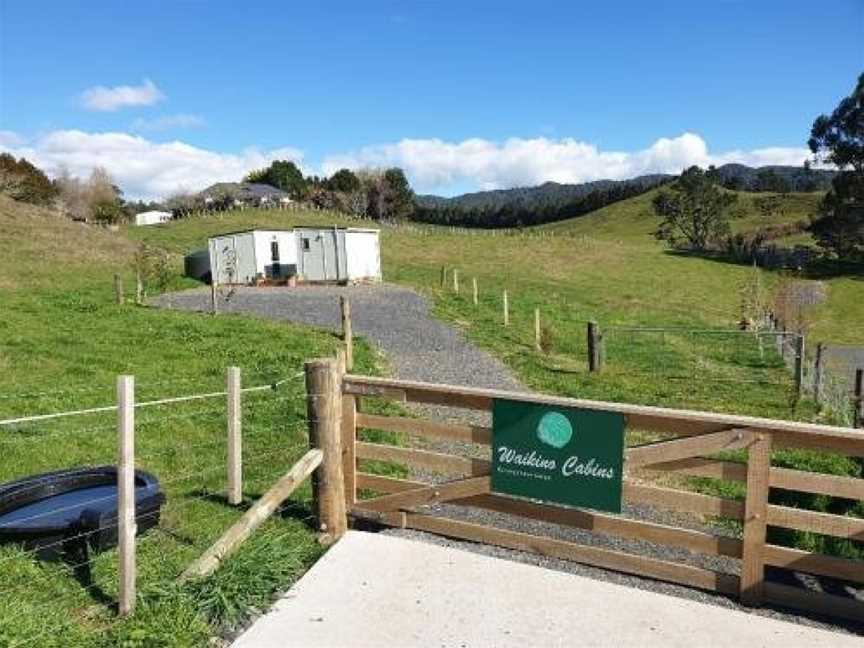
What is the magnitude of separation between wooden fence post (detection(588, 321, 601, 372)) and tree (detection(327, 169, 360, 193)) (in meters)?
89.1

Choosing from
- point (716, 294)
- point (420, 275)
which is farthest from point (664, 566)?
point (716, 294)

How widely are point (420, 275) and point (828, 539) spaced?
4014 cm

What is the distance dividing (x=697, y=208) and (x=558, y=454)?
87448 millimetres

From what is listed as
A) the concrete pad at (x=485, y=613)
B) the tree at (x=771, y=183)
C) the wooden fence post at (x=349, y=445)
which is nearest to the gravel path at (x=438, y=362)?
the concrete pad at (x=485, y=613)

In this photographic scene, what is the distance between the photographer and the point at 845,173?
197 ft

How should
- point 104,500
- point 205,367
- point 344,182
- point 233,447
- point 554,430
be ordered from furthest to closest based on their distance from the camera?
point 344,182 < point 205,367 < point 233,447 < point 104,500 < point 554,430

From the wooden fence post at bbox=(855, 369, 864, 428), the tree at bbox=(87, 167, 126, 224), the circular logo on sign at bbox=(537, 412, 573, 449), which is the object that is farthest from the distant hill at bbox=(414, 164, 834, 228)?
the circular logo on sign at bbox=(537, 412, 573, 449)

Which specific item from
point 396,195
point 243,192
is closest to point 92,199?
point 243,192

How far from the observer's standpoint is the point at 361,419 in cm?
750

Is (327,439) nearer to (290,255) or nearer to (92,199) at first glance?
(290,255)

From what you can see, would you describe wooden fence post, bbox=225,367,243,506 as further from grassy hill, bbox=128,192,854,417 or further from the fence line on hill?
the fence line on hill

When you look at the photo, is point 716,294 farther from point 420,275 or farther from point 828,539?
point 828,539

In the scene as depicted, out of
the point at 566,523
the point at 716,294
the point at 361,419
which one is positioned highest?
the point at 361,419

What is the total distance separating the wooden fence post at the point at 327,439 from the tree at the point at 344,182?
99.7 meters
